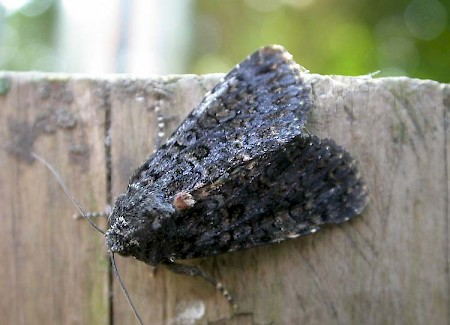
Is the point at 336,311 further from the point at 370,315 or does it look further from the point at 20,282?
the point at 20,282

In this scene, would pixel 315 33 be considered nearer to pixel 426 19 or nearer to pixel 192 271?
pixel 426 19

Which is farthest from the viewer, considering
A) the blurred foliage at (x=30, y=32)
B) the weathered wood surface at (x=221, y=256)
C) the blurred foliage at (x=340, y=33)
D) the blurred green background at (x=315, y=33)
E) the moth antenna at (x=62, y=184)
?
the blurred foliage at (x=30, y=32)

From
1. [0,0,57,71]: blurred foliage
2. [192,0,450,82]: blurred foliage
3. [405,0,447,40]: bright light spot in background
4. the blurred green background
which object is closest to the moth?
the blurred green background

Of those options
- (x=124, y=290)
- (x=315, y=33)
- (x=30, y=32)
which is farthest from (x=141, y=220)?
(x=30, y=32)

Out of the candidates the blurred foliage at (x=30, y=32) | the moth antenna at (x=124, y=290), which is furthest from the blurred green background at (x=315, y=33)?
the moth antenna at (x=124, y=290)

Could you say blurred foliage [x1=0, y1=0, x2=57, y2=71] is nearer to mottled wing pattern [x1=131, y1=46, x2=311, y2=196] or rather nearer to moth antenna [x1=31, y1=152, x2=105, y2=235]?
moth antenna [x1=31, y1=152, x2=105, y2=235]

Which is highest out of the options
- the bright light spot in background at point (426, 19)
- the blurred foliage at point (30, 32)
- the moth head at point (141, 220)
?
the blurred foliage at point (30, 32)

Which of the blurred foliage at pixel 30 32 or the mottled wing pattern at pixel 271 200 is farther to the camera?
the blurred foliage at pixel 30 32

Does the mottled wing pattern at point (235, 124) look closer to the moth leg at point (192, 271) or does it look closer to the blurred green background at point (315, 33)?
the moth leg at point (192, 271)

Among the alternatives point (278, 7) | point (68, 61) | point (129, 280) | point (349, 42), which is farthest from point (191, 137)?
point (278, 7)
